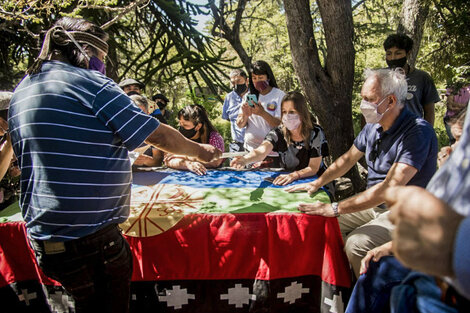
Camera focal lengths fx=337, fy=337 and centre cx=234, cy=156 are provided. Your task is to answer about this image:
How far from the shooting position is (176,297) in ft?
7.54

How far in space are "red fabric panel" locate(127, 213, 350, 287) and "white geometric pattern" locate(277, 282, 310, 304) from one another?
0.28 feet

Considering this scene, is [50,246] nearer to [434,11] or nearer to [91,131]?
[91,131]

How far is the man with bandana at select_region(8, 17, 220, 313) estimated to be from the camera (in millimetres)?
1392

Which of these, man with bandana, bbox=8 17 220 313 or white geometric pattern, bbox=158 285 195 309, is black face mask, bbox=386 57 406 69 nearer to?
man with bandana, bbox=8 17 220 313

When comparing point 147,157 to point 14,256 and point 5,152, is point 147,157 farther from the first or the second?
point 5,152

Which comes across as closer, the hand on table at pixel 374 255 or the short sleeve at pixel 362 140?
the hand on table at pixel 374 255

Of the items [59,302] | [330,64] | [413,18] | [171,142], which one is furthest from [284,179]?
[413,18]

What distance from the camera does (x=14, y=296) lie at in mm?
2365

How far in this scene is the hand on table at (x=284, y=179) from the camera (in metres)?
2.75

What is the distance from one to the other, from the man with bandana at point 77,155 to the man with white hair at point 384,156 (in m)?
1.25

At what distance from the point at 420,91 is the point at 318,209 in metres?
2.23

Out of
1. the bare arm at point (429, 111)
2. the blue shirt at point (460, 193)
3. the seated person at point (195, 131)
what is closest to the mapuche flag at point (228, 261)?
the seated person at point (195, 131)

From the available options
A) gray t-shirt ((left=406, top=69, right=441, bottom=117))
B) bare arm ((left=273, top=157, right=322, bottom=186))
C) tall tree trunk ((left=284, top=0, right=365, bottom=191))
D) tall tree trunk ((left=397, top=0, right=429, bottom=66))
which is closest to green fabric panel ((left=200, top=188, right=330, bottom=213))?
bare arm ((left=273, top=157, right=322, bottom=186))

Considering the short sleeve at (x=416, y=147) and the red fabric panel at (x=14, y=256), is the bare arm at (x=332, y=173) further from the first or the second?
the red fabric panel at (x=14, y=256)
